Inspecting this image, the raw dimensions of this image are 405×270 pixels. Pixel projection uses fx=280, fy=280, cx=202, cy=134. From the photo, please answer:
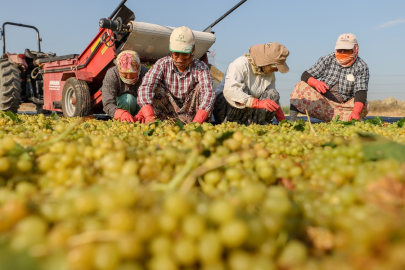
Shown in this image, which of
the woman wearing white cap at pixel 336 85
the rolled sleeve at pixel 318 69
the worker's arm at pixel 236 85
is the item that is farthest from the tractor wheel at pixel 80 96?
the rolled sleeve at pixel 318 69

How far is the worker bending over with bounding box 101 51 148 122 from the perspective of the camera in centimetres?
484

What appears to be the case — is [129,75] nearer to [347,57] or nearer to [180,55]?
[180,55]

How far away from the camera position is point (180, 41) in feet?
13.4

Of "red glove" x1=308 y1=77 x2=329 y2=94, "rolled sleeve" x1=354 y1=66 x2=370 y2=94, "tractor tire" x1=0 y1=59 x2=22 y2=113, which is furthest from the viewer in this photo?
"tractor tire" x1=0 y1=59 x2=22 y2=113

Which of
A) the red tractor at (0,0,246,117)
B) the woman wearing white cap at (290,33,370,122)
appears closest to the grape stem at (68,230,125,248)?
the red tractor at (0,0,246,117)

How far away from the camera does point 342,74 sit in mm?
5980

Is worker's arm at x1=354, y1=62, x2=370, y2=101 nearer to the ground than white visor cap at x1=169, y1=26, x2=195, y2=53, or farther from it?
nearer to the ground

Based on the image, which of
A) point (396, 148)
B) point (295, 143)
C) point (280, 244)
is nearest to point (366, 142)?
point (396, 148)

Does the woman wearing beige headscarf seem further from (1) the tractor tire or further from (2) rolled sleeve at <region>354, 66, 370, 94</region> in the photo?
(1) the tractor tire

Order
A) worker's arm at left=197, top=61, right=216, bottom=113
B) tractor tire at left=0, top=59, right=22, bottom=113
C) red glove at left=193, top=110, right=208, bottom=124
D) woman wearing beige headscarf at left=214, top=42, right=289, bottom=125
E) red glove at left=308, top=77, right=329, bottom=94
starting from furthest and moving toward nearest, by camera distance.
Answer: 1. tractor tire at left=0, top=59, right=22, bottom=113
2. red glove at left=308, top=77, right=329, bottom=94
3. woman wearing beige headscarf at left=214, top=42, right=289, bottom=125
4. worker's arm at left=197, top=61, right=216, bottom=113
5. red glove at left=193, top=110, right=208, bottom=124

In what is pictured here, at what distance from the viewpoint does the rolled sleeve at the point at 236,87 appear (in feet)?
15.0

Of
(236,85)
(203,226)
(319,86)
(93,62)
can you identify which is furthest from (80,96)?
(203,226)

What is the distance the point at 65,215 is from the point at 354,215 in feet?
2.38

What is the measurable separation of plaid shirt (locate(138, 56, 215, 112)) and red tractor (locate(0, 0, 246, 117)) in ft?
4.98
